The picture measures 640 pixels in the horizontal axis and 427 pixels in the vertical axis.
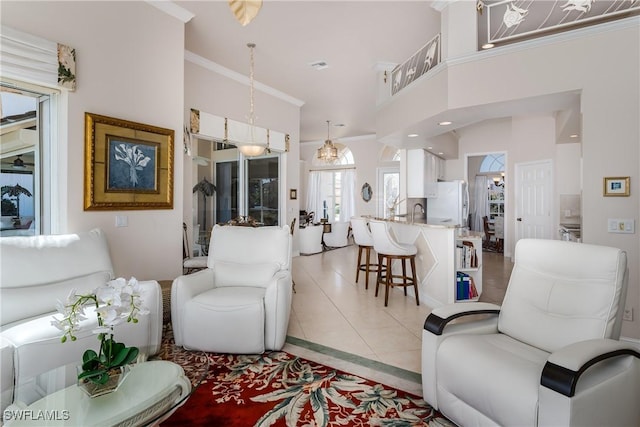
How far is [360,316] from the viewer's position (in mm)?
3637

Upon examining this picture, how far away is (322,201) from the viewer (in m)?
11.2

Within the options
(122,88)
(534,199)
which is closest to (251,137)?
(122,88)

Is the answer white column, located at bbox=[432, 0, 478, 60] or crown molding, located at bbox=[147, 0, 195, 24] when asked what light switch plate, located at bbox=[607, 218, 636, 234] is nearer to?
white column, located at bbox=[432, 0, 478, 60]

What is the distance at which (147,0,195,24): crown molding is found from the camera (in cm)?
354

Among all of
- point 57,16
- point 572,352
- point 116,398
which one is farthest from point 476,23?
point 116,398

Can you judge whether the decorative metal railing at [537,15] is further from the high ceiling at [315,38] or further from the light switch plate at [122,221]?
the light switch plate at [122,221]

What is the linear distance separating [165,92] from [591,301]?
160 inches

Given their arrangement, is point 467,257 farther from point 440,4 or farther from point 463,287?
point 440,4

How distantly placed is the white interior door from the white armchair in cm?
523

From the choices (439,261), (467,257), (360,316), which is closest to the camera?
(360,316)

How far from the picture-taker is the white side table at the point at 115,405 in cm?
125

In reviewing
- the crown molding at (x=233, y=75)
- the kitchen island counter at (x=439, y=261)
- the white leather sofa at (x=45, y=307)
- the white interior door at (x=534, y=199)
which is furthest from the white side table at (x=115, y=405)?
the white interior door at (x=534, y=199)

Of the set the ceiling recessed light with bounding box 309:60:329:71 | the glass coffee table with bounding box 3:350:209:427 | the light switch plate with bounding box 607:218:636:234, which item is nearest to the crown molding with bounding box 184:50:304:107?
the ceiling recessed light with bounding box 309:60:329:71

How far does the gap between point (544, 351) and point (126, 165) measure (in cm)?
370
